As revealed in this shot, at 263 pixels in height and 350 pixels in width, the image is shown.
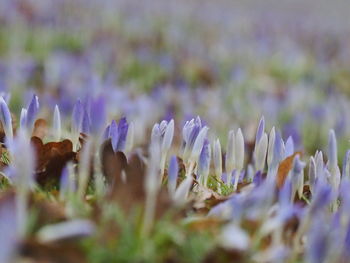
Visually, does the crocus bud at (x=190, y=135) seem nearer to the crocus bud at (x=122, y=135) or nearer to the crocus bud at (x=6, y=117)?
the crocus bud at (x=122, y=135)

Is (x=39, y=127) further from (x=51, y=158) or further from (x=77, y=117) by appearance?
(x=51, y=158)

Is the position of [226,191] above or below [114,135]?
below

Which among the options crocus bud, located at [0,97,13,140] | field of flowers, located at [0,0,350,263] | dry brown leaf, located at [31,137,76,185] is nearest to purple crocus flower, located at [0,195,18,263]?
field of flowers, located at [0,0,350,263]

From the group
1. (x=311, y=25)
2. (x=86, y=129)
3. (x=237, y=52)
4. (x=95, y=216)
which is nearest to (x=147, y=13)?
(x=237, y=52)

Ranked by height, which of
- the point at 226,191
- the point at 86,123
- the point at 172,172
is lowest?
the point at 226,191

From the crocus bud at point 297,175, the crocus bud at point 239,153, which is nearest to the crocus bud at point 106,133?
the crocus bud at point 239,153

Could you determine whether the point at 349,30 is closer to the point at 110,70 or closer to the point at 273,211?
the point at 110,70

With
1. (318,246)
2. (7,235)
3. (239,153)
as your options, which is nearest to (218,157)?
(239,153)
